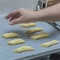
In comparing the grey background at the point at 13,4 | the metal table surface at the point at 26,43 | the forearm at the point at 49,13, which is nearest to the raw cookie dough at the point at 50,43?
the metal table surface at the point at 26,43

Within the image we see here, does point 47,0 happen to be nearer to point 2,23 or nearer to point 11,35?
point 2,23

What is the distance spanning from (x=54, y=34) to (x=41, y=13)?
12cm

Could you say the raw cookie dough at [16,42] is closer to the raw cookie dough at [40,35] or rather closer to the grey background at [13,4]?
the raw cookie dough at [40,35]

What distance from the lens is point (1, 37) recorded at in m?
0.88

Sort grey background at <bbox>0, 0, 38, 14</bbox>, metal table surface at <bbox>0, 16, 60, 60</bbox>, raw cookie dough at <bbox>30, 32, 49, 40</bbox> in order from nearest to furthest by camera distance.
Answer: metal table surface at <bbox>0, 16, 60, 60</bbox>, raw cookie dough at <bbox>30, 32, 49, 40</bbox>, grey background at <bbox>0, 0, 38, 14</bbox>

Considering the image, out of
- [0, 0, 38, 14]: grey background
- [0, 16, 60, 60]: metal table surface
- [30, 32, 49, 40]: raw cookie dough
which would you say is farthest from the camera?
[0, 0, 38, 14]: grey background

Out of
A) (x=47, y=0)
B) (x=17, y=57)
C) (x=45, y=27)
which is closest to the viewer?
(x=17, y=57)

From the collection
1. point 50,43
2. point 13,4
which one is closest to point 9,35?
point 50,43

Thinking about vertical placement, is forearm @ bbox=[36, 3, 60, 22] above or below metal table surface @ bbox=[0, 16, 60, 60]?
above

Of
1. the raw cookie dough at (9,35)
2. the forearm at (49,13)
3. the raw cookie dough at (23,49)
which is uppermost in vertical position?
the forearm at (49,13)

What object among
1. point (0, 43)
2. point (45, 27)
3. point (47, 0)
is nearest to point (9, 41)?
point (0, 43)

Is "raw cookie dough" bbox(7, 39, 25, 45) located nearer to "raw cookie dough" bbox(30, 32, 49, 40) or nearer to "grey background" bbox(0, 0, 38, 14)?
"raw cookie dough" bbox(30, 32, 49, 40)

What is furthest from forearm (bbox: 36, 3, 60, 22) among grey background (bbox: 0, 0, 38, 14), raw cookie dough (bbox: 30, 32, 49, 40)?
grey background (bbox: 0, 0, 38, 14)

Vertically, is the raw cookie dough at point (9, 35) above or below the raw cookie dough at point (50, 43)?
above
